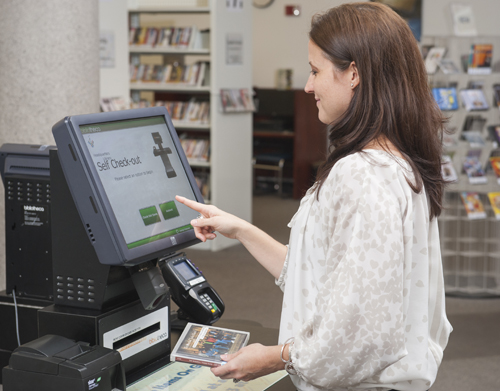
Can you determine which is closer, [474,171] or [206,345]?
[206,345]

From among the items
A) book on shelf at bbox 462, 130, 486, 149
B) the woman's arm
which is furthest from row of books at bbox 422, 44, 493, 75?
the woman's arm

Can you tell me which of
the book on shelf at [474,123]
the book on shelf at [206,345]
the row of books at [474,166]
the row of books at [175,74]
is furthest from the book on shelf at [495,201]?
the book on shelf at [206,345]

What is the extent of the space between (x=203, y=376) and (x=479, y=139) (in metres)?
3.86

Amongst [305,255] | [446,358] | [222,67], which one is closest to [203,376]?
[305,255]

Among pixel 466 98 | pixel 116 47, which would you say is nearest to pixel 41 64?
pixel 116 47

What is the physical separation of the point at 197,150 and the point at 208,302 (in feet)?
15.5

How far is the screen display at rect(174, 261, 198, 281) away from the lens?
1786 millimetres

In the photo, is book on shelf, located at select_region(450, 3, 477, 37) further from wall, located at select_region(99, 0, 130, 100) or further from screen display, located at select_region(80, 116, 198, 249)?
screen display, located at select_region(80, 116, 198, 249)

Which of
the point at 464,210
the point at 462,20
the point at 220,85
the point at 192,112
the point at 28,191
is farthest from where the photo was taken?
the point at 462,20

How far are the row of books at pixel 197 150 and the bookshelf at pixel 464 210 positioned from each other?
243 cm

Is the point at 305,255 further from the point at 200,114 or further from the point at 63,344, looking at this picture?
the point at 200,114

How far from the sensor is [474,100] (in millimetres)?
4762

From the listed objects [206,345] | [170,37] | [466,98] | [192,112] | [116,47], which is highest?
[170,37]

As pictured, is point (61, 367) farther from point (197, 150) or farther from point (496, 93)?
point (197, 150)
